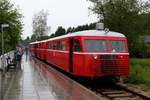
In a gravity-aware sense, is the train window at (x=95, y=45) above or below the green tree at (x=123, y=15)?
below

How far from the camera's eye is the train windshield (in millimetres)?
21580

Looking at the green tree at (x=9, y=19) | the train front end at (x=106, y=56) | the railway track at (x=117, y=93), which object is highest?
the green tree at (x=9, y=19)

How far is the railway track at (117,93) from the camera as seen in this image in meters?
17.3

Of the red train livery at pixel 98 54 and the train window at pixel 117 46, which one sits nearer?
the red train livery at pixel 98 54

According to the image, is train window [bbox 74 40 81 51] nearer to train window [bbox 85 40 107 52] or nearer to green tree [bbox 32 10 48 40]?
train window [bbox 85 40 107 52]

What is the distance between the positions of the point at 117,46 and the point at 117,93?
3589 millimetres

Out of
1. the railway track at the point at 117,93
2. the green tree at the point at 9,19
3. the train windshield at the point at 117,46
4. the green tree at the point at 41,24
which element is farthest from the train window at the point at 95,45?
the green tree at the point at 41,24

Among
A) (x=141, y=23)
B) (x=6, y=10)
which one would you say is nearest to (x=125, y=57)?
(x=6, y=10)

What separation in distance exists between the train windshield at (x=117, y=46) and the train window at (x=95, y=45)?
16.7 inches

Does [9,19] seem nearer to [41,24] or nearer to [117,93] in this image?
[117,93]

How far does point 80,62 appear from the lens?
2116 cm

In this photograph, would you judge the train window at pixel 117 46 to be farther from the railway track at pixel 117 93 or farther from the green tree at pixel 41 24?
the green tree at pixel 41 24

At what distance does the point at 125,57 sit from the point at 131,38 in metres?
18.4

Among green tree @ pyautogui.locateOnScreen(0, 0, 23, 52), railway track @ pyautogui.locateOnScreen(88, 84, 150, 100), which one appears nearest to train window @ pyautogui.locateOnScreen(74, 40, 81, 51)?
railway track @ pyautogui.locateOnScreen(88, 84, 150, 100)
